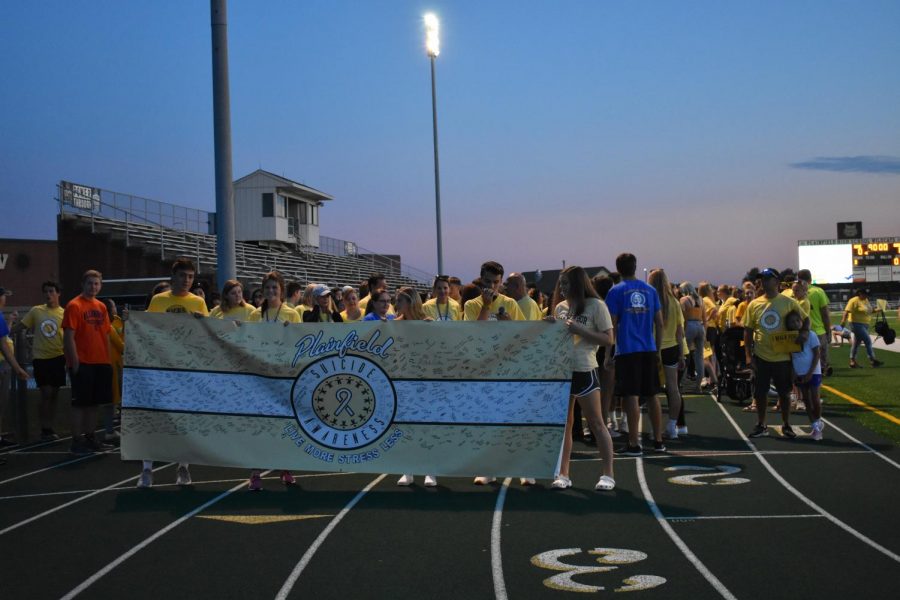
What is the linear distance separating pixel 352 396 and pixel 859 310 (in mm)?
15181

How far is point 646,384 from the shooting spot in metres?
8.94

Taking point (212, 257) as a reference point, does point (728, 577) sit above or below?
below

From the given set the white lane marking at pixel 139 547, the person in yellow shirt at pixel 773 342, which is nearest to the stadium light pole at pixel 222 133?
the white lane marking at pixel 139 547

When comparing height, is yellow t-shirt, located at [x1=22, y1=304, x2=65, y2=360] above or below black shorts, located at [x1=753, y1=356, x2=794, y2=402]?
above

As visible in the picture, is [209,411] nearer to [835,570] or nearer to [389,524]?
[389,524]

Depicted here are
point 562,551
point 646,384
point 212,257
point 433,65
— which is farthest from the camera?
point 212,257

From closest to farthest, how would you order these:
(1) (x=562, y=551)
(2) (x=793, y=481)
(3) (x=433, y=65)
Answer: (1) (x=562, y=551) → (2) (x=793, y=481) → (3) (x=433, y=65)

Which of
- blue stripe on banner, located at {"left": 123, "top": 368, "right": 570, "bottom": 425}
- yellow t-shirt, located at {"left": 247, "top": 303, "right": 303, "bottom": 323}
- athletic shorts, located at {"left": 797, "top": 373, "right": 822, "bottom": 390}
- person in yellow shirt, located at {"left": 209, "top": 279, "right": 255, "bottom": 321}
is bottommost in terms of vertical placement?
athletic shorts, located at {"left": 797, "top": 373, "right": 822, "bottom": 390}

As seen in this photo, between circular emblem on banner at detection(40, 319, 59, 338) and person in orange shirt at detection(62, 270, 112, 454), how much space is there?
140cm

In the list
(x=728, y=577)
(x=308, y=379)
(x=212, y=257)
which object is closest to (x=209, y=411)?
(x=308, y=379)

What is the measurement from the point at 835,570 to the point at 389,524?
9.87ft

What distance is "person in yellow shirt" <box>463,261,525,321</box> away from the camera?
864cm

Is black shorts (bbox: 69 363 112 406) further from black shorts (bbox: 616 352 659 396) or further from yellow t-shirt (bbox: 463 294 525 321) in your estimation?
black shorts (bbox: 616 352 659 396)

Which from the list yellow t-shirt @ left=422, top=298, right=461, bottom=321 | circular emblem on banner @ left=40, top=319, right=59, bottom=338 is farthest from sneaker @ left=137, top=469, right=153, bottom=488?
circular emblem on banner @ left=40, top=319, right=59, bottom=338
